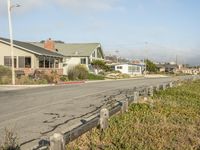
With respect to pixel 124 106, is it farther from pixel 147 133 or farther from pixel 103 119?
pixel 147 133

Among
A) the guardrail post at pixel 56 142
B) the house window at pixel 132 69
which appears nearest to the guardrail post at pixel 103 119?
the guardrail post at pixel 56 142

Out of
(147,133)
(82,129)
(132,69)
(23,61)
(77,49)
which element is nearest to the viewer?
(82,129)

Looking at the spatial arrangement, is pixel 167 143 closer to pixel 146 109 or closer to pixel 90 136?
pixel 90 136

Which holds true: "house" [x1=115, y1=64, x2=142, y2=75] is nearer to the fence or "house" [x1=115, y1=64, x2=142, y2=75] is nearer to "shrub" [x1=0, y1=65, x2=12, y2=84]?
"shrub" [x1=0, y1=65, x2=12, y2=84]

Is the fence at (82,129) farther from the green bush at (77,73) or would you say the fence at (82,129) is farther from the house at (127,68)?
the house at (127,68)

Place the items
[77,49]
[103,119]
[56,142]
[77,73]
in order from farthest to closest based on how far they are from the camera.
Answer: [77,49]
[77,73]
[103,119]
[56,142]

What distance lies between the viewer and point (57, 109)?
1625 cm

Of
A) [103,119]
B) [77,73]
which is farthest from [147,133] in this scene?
[77,73]

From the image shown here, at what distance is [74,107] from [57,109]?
1030mm

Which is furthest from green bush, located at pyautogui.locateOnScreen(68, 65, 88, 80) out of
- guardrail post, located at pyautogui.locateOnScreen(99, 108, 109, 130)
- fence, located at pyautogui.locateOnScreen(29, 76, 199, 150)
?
guardrail post, located at pyautogui.locateOnScreen(99, 108, 109, 130)

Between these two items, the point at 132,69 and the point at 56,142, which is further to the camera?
the point at 132,69

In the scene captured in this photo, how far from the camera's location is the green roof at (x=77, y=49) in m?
73.6

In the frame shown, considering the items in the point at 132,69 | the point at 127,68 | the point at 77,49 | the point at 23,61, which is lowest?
the point at 132,69

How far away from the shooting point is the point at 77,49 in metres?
75.8
